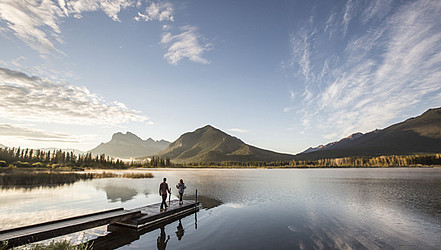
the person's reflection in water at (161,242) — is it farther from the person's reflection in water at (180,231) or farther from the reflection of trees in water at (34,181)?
the reflection of trees in water at (34,181)

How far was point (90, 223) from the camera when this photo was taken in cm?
1700

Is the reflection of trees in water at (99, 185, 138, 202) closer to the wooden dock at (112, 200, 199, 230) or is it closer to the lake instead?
the lake

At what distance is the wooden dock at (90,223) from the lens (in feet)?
45.5

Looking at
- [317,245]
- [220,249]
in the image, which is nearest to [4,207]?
[220,249]

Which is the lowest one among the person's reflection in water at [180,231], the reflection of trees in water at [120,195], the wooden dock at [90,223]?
the person's reflection in water at [180,231]

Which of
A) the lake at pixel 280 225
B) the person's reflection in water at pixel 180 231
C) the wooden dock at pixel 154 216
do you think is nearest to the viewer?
the lake at pixel 280 225

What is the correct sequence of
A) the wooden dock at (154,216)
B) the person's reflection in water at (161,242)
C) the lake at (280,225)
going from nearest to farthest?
1. the person's reflection in water at (161,242)
2. the lake at (280,225)
3. the wooden dock at (154,216)

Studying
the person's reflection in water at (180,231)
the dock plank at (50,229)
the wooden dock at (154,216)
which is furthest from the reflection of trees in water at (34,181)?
the person's reflection in water at (180,231)

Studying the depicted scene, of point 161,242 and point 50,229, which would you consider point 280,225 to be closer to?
point 161,242

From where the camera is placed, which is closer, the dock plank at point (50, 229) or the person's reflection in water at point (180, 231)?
the dock plank at point (50, 229)

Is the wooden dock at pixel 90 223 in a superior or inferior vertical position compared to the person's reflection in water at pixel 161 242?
superior

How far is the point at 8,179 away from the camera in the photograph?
2226 inches

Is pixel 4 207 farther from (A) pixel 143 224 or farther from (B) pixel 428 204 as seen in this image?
(B) pixel 428 204

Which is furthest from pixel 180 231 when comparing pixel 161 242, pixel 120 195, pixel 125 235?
pixel 120 195
